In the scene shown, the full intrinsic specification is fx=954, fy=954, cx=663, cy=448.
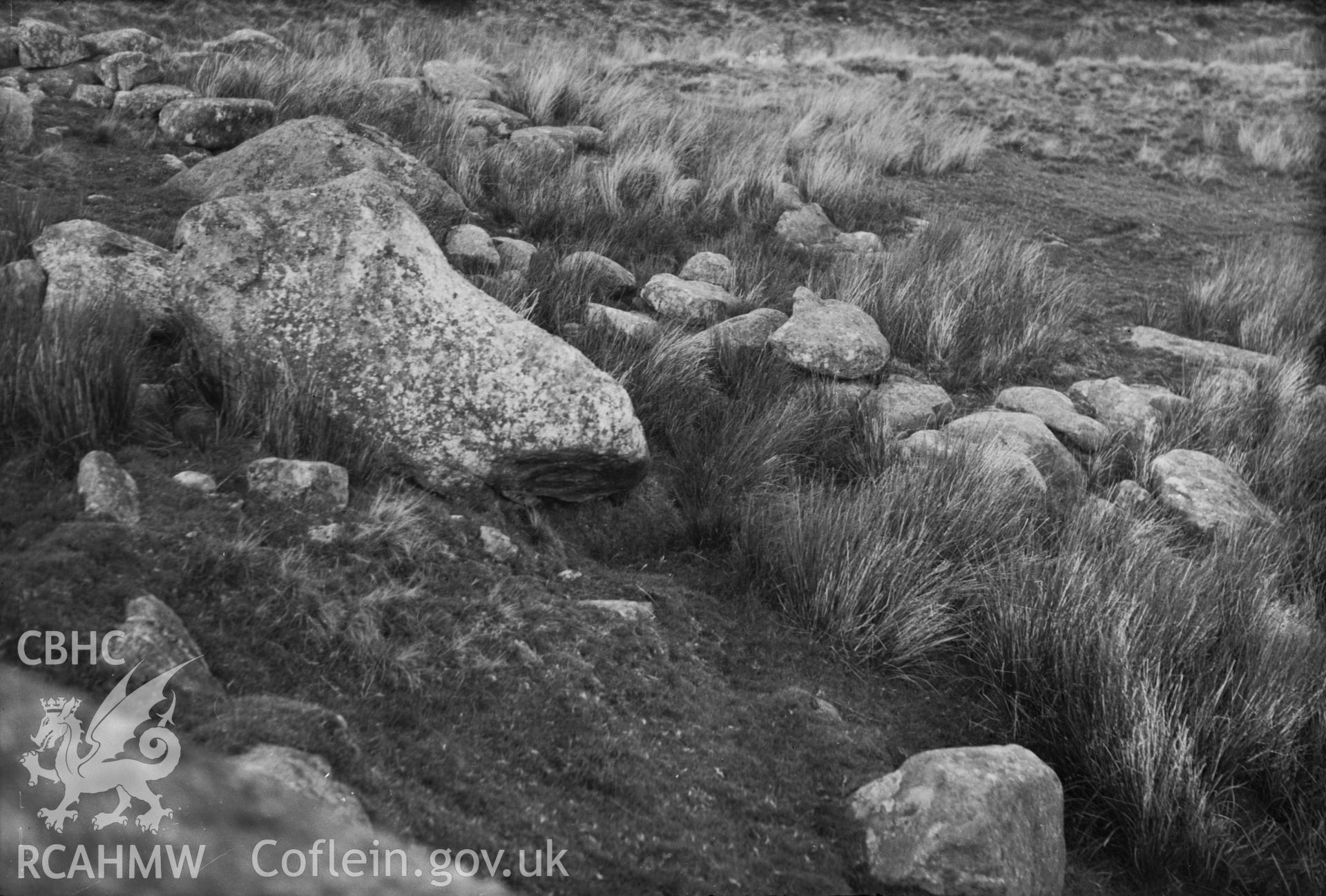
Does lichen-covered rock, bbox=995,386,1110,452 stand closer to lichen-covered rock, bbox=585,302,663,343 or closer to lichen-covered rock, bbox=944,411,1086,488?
lichen-covered rock, bbox=944,411,1086,488

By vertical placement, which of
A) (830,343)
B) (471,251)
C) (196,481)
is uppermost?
(471,251)

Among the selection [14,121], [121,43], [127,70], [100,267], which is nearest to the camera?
[100,267]

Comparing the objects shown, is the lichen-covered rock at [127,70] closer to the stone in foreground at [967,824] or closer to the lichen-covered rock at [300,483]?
the lichen-covered rock at [300,483]

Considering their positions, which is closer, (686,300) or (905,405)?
(905,405)

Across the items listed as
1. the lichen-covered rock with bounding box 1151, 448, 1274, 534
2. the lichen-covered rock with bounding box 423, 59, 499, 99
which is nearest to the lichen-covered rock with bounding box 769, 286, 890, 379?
the lichen-covered rock with bounding box 1151, 448, 1274, 534

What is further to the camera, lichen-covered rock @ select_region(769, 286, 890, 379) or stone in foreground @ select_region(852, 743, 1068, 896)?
lichen-covered rock @ select_region(769, 286, 890, 379)

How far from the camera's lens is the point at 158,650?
89.3 inches

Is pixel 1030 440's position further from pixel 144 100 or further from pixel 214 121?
pixel 144 100

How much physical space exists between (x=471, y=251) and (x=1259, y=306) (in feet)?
20.3

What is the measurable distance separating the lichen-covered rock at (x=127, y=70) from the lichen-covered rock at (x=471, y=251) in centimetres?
300

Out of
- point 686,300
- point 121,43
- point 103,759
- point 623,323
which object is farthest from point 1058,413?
point 121,43

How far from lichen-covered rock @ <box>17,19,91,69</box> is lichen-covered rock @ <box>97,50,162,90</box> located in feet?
1.28

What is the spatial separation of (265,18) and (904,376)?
1063 centimetres

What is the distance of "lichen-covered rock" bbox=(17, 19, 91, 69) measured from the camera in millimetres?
6949
